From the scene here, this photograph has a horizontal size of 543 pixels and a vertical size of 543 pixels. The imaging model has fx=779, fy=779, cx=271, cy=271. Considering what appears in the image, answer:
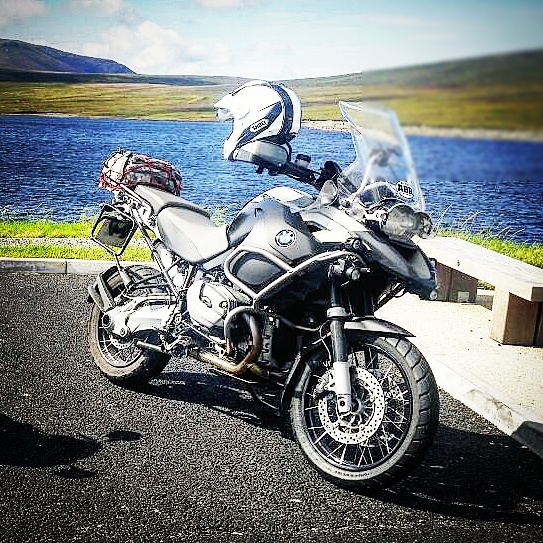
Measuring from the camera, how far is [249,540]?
10.4ft

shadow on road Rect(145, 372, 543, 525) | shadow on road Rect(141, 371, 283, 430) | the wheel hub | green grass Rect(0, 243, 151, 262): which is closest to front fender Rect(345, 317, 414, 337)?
the wheel hub

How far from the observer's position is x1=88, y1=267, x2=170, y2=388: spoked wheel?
486 cm

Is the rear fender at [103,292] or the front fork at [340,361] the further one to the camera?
the rear fender at [103,292]

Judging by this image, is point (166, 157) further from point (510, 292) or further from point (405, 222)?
point (405, 222)

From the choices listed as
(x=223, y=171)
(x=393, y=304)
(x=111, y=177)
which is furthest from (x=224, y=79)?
(x=111, y=177)

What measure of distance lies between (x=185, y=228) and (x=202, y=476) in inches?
55.8

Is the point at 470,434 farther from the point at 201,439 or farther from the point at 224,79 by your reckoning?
the point at 224,79

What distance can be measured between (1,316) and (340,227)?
3.99 metres

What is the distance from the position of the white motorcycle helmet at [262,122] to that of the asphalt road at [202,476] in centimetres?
155

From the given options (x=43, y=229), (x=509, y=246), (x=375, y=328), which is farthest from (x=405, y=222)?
(x=43, y=229)

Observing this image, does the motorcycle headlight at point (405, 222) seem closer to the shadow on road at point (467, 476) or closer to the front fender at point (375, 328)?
the front fender at point (375, 328)

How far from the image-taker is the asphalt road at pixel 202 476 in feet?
10.7

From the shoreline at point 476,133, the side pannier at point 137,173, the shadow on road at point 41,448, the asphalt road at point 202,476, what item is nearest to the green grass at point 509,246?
the asphalt road at point 202,476

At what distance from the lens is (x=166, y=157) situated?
13.0 m
